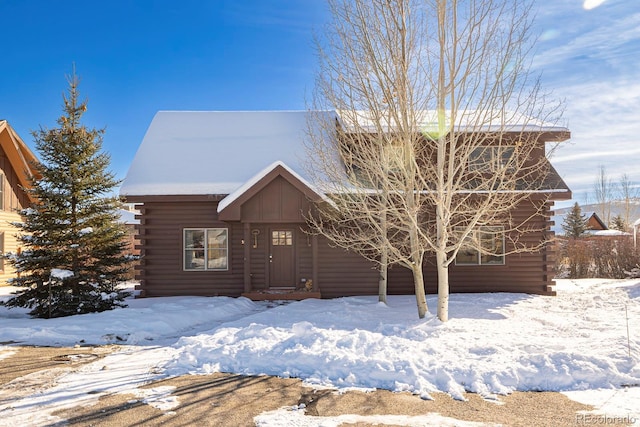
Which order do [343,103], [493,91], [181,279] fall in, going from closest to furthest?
1. [493,91]
2. [343,103]
3. [181,279]

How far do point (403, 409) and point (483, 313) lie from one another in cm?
625

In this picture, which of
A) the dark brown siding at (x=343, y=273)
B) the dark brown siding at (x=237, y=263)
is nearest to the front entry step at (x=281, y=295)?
the dark brown siding at (x=237, y=263)

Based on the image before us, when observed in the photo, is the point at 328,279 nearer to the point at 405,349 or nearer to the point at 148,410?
the point at 405,349

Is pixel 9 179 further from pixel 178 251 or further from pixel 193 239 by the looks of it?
pixel 193 239

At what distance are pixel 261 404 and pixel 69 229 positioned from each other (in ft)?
27.2

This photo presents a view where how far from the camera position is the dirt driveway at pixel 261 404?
4.31 metres

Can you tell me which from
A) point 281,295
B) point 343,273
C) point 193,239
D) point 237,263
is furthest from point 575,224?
point 193,239

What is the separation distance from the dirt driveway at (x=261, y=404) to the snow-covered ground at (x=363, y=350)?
177 mm

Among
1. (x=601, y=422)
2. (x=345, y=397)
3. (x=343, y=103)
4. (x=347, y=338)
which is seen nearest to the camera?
(x=601, y=422)

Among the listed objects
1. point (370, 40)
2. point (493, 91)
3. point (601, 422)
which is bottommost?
point (601, 422)

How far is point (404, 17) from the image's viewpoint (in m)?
8.38

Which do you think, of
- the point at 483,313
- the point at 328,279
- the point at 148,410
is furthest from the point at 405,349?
the point at 328,279

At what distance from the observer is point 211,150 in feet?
49.2

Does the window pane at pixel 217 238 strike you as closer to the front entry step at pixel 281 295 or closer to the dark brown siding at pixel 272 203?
the dark brown siding at pixel 272 203
